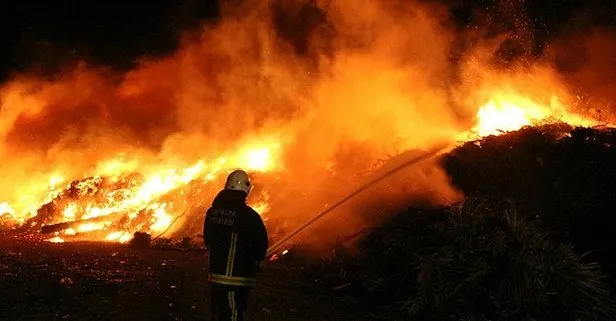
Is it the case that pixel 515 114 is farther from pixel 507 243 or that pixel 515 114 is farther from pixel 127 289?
Result: pixel 127 289

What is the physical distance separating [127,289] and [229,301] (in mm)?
3159

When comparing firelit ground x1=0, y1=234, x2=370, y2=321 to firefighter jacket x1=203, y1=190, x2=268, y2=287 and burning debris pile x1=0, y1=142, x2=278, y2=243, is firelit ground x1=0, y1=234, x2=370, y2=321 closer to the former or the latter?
firefighter jacket x1=203, y1=190, x2=268, y2=287

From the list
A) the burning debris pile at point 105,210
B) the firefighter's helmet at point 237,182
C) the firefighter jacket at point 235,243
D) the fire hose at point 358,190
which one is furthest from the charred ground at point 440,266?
the firefighter's helmet at point 237,182

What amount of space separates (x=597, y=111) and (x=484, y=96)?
14.9 feet

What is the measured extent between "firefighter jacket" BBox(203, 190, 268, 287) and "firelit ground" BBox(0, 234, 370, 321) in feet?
6.15

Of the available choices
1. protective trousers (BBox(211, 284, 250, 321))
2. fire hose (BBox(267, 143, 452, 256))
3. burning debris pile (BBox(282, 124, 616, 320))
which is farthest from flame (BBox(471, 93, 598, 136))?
protective trousers (BBox(211, 284, 250, 321))

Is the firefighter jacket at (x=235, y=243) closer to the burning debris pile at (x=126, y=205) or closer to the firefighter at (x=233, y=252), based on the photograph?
the firefighter at (x=233, y=252)

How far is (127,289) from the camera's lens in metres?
7.23

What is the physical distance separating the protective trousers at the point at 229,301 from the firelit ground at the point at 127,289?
167cm

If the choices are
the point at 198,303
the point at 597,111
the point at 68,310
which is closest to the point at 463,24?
the point at 597,111

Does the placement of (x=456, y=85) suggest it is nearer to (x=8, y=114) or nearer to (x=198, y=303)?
(x=198, y=303)

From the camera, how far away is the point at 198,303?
6891 millimetres

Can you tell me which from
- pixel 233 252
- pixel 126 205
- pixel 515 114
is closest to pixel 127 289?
pixel 233 252

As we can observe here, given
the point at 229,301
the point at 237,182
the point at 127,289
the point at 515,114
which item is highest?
the point at 515,114
